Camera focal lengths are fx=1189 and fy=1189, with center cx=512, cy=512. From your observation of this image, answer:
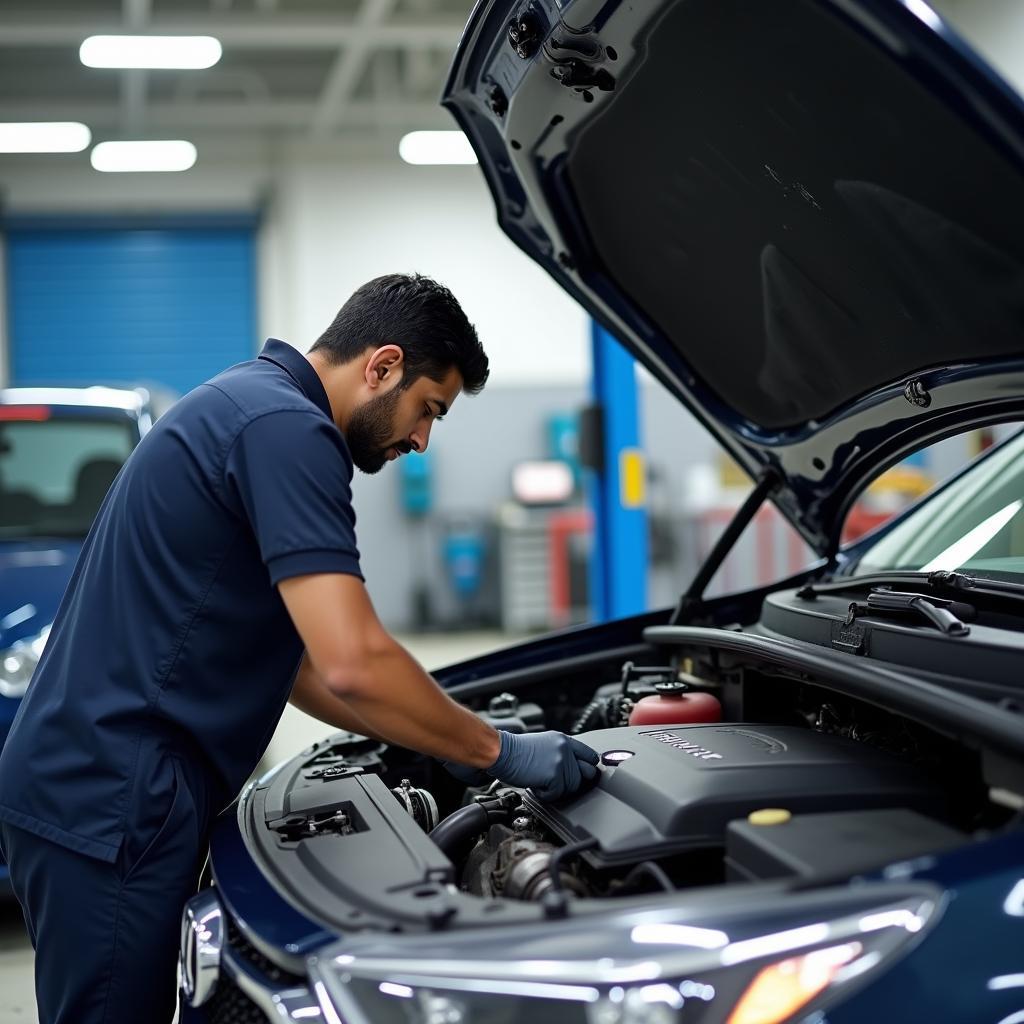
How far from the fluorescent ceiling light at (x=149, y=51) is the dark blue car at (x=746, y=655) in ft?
19.5

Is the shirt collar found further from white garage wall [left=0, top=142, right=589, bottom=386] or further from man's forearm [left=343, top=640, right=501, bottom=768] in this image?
white garage wall [left=0, top=142, right=589, bottom=386]

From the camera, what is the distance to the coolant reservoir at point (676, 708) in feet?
6.58

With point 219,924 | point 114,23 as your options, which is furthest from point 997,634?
point 114,23

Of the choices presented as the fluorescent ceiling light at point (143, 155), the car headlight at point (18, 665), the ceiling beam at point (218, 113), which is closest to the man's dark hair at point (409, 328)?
the car headlight at point (18, 665)

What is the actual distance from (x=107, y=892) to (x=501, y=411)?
336 inches

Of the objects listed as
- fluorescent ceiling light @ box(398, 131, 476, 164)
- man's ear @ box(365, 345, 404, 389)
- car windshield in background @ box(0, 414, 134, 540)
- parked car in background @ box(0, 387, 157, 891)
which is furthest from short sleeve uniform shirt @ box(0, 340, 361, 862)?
fluorescent ceiling light @ box(398, 131, 476, 164)

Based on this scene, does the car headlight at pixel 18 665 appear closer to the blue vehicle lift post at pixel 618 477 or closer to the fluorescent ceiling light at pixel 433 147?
the blue vehicle lift post at pixel 618 477

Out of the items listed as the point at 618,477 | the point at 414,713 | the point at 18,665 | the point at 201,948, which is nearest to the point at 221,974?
the point at 201,948

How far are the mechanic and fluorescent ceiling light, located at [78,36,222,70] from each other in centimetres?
641

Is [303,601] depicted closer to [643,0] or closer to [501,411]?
[643,0]

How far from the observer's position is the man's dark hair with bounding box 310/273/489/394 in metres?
1.79

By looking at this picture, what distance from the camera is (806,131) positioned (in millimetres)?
1608

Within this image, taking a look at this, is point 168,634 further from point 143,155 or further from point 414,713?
point 143,155

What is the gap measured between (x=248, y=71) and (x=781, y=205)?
8281 mm
